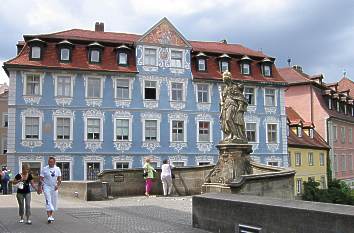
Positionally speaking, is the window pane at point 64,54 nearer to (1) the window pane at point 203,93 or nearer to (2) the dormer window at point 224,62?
(1) the window pane at point 203,93

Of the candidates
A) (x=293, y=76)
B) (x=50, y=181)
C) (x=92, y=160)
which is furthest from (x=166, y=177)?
(x=293, y=76)

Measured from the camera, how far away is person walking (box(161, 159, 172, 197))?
64.8 feet

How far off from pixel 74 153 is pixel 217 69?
14.0 metres

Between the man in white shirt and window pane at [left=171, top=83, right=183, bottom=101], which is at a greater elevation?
window pane at [left=171, top=83, right=183, bottom=101]

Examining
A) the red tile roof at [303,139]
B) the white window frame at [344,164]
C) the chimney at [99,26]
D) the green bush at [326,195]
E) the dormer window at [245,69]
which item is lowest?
the green bush at [326,195]

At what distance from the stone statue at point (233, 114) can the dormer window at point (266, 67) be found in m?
Result: 28.3

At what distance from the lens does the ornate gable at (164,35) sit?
130 ft

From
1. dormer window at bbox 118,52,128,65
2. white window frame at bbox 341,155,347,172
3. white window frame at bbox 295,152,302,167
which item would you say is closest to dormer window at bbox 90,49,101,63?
dormer window at bbox 118,52,128,65

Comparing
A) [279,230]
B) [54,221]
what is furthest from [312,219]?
[54,221]

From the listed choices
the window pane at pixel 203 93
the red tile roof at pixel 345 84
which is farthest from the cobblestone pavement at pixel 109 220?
the red tile roof at pixel 345 84

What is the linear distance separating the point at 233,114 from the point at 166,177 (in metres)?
4.60

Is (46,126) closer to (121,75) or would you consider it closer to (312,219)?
(121,75)

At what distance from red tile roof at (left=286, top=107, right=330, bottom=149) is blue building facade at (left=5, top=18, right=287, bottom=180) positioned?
21.0ft

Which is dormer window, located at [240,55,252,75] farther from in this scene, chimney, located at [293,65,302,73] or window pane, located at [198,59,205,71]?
chimney, located at [293,65,302,73]
